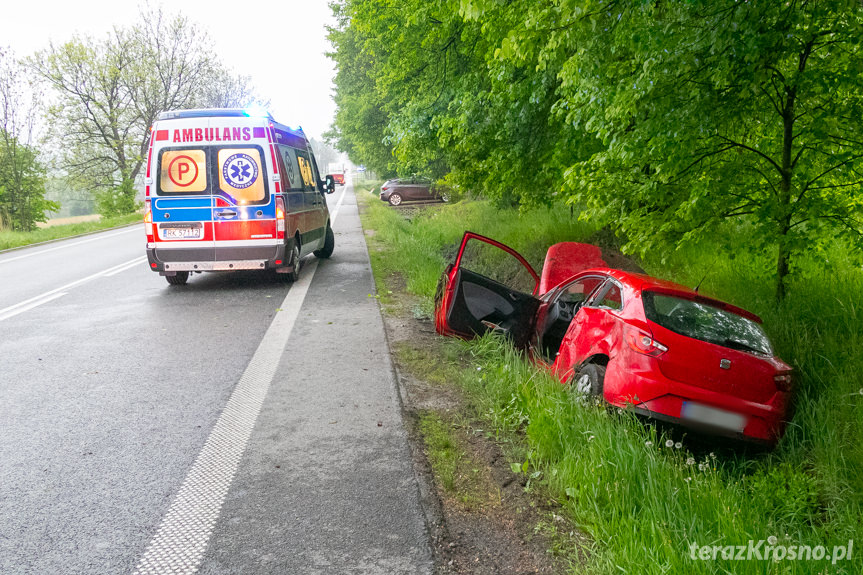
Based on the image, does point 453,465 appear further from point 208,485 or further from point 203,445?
point 203,445

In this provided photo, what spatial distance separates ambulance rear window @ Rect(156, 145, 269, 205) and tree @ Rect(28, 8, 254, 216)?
104 ft

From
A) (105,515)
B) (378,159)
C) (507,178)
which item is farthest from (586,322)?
(378,159)

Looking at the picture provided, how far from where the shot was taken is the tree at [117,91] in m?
37.0

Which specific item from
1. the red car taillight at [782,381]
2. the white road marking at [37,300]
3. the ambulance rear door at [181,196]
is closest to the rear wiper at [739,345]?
the red car taillight at [782,381]

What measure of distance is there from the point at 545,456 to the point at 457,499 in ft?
2.33

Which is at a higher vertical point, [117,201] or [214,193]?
[117,201]

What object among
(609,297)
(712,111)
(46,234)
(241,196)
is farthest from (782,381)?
(46,234)

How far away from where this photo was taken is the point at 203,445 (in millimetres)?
4070

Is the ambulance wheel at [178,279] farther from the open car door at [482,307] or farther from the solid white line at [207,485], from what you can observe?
the open car door at [482,307]

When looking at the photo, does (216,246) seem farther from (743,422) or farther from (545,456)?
(743,422)

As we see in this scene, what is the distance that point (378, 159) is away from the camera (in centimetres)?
3356

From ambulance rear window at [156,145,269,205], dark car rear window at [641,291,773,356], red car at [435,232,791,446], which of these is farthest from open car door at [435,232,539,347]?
ambulance rear window at [156,145,269,205]

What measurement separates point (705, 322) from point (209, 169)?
7.51 m

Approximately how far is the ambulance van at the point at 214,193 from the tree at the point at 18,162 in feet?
64.7
